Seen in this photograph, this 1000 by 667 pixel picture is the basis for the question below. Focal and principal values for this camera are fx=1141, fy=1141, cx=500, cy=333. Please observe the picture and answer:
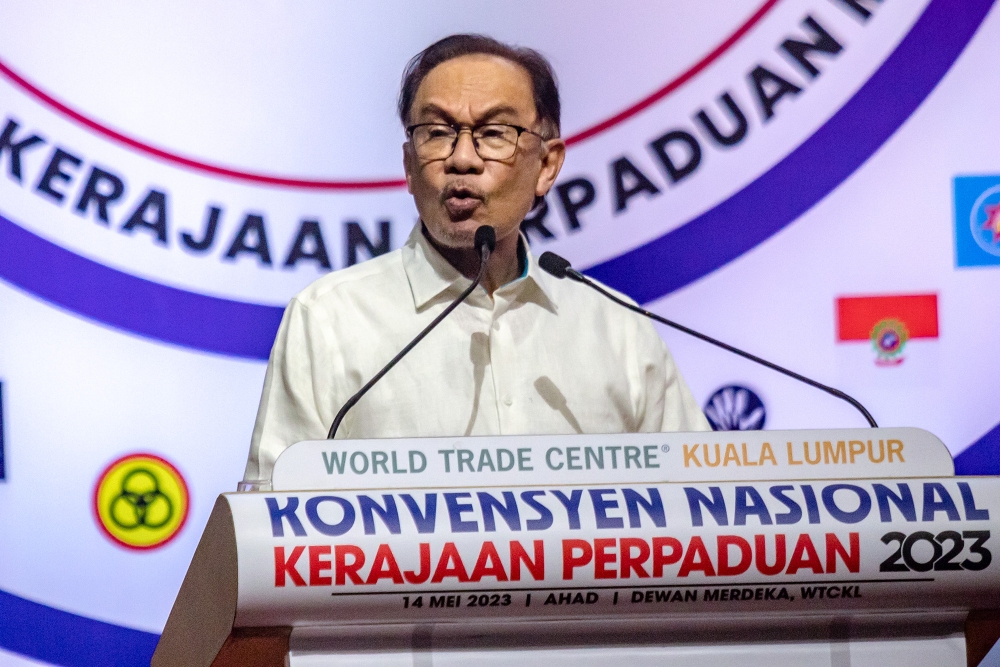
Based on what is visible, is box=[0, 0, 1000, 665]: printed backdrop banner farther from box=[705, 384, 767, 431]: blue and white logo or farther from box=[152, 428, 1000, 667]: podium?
box=[152, 428, 1000, 667]: podium

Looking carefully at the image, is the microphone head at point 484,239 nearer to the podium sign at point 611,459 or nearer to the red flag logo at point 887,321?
the podium sign at point 611,459

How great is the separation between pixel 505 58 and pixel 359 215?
2.27ft

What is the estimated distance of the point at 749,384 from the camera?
2746 millimetres

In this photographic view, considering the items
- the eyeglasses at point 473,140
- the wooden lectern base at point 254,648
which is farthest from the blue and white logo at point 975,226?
the wooden lectern base at point 254,648

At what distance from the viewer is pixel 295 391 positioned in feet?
6.47

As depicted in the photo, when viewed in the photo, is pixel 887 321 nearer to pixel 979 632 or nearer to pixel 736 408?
pixel 736 408

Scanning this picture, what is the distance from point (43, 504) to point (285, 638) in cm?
157

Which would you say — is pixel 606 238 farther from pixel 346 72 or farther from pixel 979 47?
pixel 979 47

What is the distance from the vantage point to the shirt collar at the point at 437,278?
2088 mm

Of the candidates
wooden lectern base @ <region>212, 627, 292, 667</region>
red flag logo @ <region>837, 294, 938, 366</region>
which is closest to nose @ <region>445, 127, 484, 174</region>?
wooden lectern base @ <region>212, 627, 292, 667</region>

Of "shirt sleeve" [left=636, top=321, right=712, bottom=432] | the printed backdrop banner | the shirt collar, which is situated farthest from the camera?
the printed backdrop banner

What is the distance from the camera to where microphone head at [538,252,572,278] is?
165cm

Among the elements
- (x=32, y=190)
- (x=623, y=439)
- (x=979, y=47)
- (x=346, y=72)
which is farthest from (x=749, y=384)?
(x=32, y=190)

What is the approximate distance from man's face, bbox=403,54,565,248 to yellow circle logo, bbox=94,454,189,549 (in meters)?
0.93
